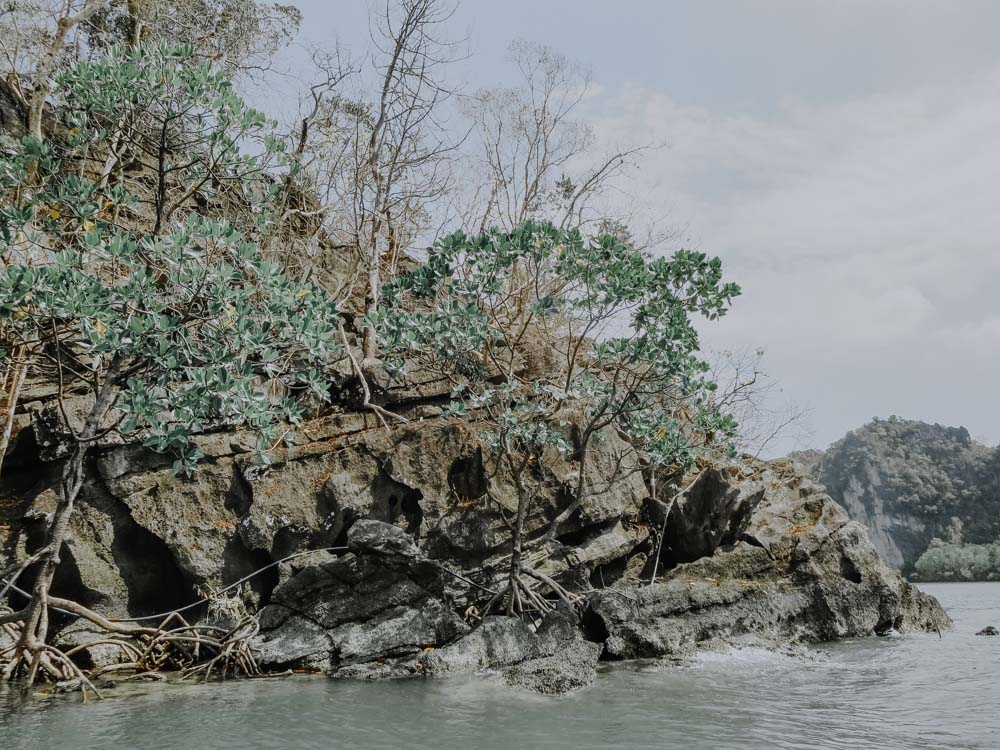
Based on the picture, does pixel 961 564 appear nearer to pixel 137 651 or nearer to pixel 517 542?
pixel 517 542

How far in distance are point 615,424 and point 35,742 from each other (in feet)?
30.6

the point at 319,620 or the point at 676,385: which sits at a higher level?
the point at 676,385

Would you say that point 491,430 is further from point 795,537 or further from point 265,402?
point 795,537

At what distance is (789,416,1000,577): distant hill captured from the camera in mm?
46625

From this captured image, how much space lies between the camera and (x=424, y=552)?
1070cm

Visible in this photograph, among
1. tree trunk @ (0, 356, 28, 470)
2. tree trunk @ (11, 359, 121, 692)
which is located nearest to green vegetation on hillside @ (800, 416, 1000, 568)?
tree trunk @ (0, 356, 28, 470)

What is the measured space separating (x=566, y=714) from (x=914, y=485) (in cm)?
5129

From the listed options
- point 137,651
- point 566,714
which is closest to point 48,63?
point 137,651

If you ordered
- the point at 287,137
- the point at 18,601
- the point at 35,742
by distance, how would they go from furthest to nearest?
the point at 287,137 → the point at 18,601 → the point at 35,742

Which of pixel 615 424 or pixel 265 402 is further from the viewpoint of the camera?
pixel 615 424

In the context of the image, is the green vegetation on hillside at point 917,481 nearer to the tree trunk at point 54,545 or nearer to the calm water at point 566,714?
the calm water at point 566,714

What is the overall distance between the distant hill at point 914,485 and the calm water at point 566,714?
4139 centimetres

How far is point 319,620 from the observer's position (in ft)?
30.3

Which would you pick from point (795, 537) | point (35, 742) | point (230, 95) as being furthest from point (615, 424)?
point (35, 742)
